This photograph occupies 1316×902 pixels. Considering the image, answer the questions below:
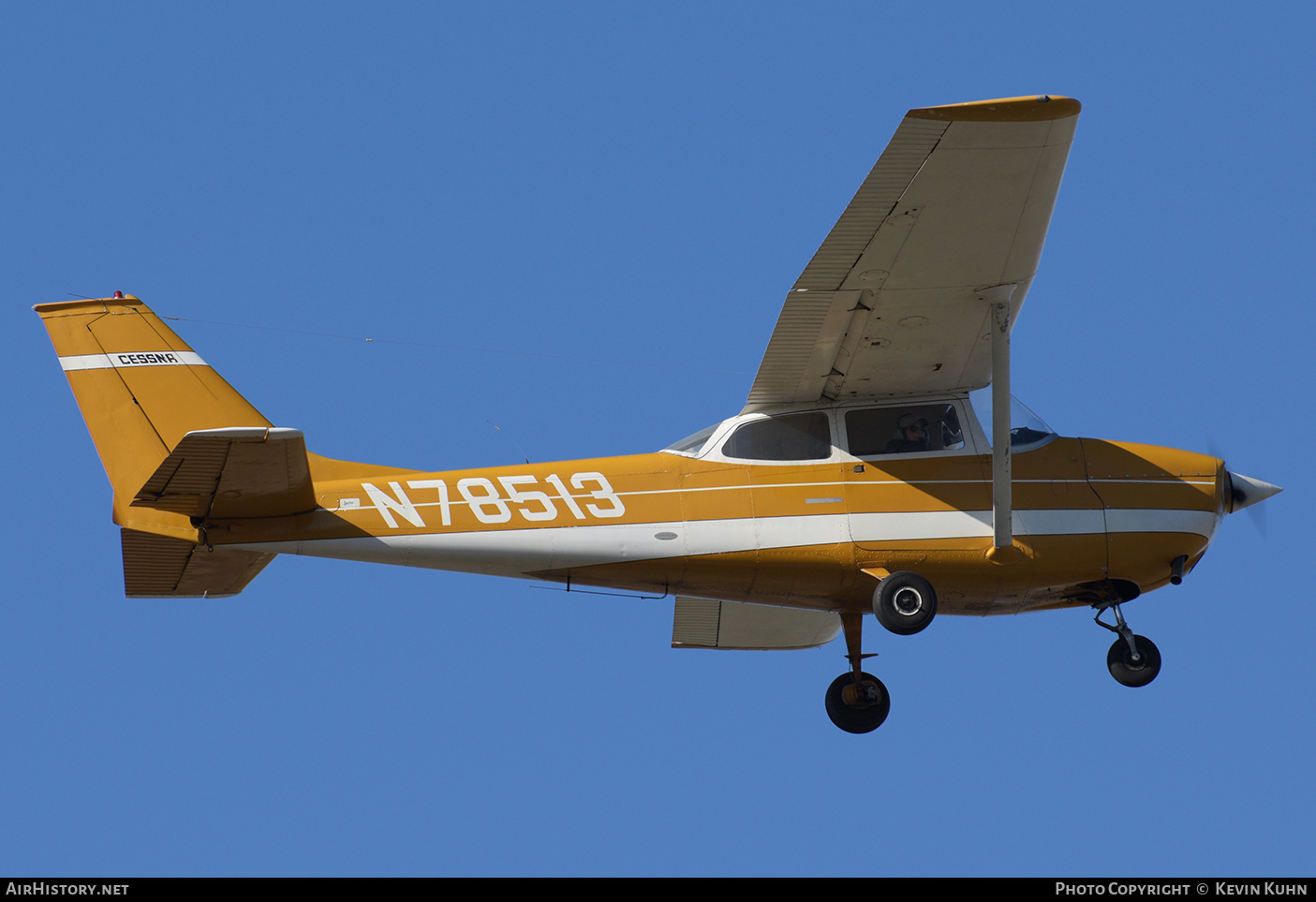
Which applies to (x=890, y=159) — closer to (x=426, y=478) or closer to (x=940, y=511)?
(x=940, y=511)

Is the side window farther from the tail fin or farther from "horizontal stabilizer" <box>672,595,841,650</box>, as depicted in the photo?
the tail fin

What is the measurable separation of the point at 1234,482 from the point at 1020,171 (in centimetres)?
416

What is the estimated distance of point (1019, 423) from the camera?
A: 12.6 metres

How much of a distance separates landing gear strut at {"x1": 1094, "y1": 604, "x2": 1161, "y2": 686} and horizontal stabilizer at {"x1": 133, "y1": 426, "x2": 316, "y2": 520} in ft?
21.6

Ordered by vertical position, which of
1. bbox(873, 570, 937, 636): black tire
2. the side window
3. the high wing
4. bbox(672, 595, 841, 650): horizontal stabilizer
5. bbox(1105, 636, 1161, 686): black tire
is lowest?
bbox(1105, 636, 1161, 686): black tire

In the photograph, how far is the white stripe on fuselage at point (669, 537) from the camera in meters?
11.7

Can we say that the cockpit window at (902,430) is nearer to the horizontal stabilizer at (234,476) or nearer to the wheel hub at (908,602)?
the wheel hub at (908,602)

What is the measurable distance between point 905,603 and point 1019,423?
1.90 m

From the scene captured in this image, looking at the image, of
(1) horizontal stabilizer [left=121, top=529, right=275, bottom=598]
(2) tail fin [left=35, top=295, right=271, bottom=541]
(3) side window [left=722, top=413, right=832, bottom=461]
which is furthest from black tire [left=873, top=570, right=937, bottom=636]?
(2) tail fin [left=35, top=295, right=271, bottom=541]

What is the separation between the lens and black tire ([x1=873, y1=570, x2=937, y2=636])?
1179cm

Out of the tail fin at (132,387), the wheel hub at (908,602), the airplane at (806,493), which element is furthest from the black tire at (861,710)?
the tail fin at (132,387)

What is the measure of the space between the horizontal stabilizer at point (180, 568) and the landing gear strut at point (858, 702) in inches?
194

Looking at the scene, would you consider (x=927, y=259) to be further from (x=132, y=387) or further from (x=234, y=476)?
(x=132, y=387)

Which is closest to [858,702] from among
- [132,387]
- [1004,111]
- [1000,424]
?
[1000,424]
